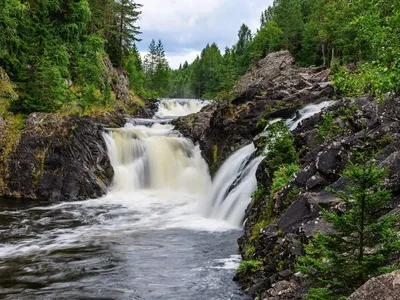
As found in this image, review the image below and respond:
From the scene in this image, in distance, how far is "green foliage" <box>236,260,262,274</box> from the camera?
10023 mm

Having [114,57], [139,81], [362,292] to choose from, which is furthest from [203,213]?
[139,81]

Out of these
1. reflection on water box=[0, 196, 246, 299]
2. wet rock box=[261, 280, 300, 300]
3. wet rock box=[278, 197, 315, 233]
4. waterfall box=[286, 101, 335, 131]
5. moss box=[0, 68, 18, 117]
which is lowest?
reflection on water box=[0, 196, 246, 299]

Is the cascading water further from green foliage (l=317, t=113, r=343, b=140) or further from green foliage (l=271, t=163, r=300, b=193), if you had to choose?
green foliage (l=271, t=163, r=300, b=193)

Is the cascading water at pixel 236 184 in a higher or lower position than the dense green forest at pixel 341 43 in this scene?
lower

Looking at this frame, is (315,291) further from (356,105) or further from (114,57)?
(114,57)

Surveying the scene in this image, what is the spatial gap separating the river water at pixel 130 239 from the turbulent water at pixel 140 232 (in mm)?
34

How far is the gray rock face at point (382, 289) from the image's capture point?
3977 millimetres

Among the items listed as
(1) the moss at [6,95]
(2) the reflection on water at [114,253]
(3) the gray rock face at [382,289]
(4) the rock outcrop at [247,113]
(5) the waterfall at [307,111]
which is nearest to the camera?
(3) the gray rock face at [382,289]

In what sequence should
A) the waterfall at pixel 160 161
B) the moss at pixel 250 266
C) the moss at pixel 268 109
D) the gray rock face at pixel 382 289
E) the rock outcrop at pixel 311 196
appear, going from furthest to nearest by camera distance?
the waterfall at pixel 160 161 < the moss at pixel 268 109 < the moss at pixel 250 266 < the rock outcrop at pixel 311 196 < the gray rock face at pixel 382 289

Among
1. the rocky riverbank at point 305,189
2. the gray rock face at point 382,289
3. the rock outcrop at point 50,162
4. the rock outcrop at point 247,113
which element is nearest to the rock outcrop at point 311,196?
the rocky riverbank at point 305,189

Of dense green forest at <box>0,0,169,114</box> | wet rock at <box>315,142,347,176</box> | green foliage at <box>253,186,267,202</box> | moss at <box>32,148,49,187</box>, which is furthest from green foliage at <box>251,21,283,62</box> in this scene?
wet rock at <box>315,142,347,176</box>

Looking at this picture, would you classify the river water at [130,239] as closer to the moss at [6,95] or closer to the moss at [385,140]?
the moss at [385,140]

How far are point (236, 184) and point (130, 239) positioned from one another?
5692 millimetres

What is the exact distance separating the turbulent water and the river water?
3 centimetres
